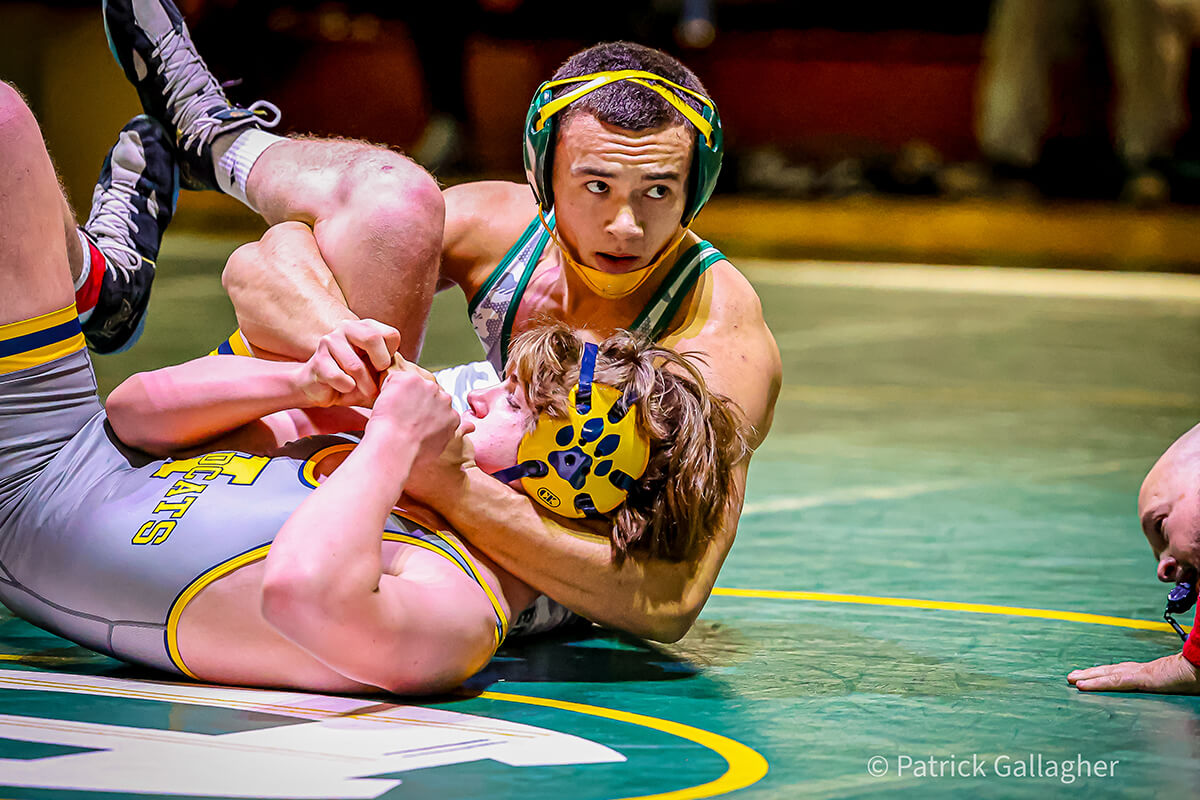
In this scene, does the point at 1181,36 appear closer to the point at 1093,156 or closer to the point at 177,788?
the point at 1093,156

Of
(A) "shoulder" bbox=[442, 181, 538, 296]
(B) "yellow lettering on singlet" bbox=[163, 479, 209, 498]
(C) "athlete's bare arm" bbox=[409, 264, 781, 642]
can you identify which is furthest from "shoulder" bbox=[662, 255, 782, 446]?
(B) "yellow lettering on singlet" bbox=[163, 479, 209, 498]

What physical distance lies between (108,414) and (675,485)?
104 cm

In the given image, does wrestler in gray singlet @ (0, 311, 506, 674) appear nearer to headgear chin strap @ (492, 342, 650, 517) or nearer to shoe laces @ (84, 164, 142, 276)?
headgear chin strap @ (492, 342, 650, 517)

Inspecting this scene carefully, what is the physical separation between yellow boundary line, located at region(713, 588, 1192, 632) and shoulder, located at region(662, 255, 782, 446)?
0.43 metres

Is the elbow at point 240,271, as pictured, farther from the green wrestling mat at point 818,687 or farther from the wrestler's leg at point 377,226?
the green wrestling mat at point 818,687

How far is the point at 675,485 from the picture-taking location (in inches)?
118

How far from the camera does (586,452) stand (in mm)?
2918

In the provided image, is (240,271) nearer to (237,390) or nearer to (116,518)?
(237,390)

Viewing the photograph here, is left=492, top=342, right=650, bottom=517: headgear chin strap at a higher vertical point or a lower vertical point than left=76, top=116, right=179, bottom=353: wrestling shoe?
lower

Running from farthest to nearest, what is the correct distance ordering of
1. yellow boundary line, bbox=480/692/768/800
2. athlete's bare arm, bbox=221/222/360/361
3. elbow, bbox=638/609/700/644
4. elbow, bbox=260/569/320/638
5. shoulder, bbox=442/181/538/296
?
Answer: 1. shoulder, bbox=442/181/538/296
2. athlete's bare arm, bbox=221/222/360/361
3. elbow, bbox=638/609/700/644
4. elbow, bbox=260/569/320/638
5. yellow boundary line, bbox=480/692/768/800

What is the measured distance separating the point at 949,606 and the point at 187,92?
7.19ft

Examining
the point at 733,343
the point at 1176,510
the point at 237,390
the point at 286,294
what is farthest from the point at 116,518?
the point at 1176,510

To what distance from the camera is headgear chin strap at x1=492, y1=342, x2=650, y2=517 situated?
290cm

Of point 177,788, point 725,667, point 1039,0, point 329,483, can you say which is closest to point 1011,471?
point 725,667
